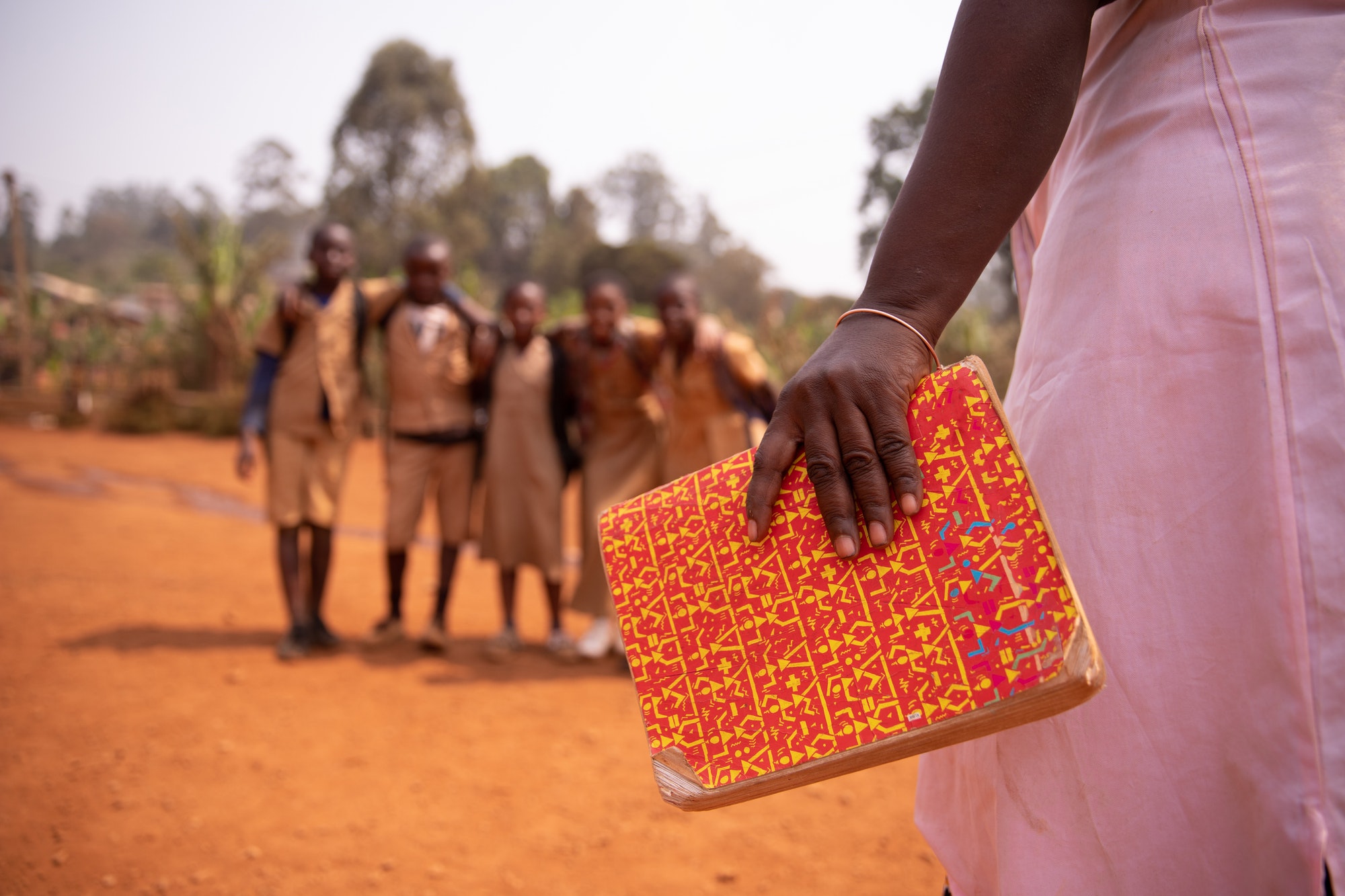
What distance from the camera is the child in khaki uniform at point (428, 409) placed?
4496 mm

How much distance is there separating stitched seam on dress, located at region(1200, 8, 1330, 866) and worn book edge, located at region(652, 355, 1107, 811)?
169 millimetres

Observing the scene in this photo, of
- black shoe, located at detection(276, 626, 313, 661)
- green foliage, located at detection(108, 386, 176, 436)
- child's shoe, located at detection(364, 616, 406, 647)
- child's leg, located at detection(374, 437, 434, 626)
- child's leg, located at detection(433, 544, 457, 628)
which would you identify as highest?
child's leg, located at detection(374, 437, 434, 626)

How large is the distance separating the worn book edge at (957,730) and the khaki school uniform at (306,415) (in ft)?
12.9

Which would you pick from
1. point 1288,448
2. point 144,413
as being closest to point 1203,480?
point 1288,448

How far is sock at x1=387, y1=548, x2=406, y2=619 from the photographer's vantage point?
450 cm

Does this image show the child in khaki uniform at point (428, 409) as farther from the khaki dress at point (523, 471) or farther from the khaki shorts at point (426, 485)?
the khaki dress at point (523, 471)

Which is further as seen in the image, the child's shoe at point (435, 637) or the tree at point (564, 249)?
the tree at point (564, 249)

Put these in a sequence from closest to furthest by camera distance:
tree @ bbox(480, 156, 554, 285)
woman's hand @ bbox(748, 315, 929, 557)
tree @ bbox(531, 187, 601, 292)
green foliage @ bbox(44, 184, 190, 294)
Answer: woman's hand @ bbox(748, 315, 929, 557) → tree @ bbox(531, 187, 601, 292) → tree @ bbox(480, 156, 554, 285) → green foliage @ bbox(44, 184, 190, 294)

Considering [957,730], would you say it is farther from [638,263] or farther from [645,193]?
[645,193]

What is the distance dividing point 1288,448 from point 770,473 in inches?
17.7

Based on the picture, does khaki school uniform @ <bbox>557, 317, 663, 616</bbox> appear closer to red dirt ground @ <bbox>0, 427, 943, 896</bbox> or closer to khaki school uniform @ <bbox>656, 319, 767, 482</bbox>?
khaki school uniform @ <bbox>656, 319, 767, 482</bbox>

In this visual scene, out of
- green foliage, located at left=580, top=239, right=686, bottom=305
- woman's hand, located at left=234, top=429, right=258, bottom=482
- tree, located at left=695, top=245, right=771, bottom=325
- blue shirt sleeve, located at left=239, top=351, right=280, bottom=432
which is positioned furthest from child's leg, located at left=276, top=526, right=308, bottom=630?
tree, located at left=695, top=245, right=771, bottom=325

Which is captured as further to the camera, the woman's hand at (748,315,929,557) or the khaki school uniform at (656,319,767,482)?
the khaki school uniform at (656,319,767,482)

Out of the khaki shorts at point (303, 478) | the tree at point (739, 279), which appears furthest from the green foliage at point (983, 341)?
the tree at point (739, 279)
